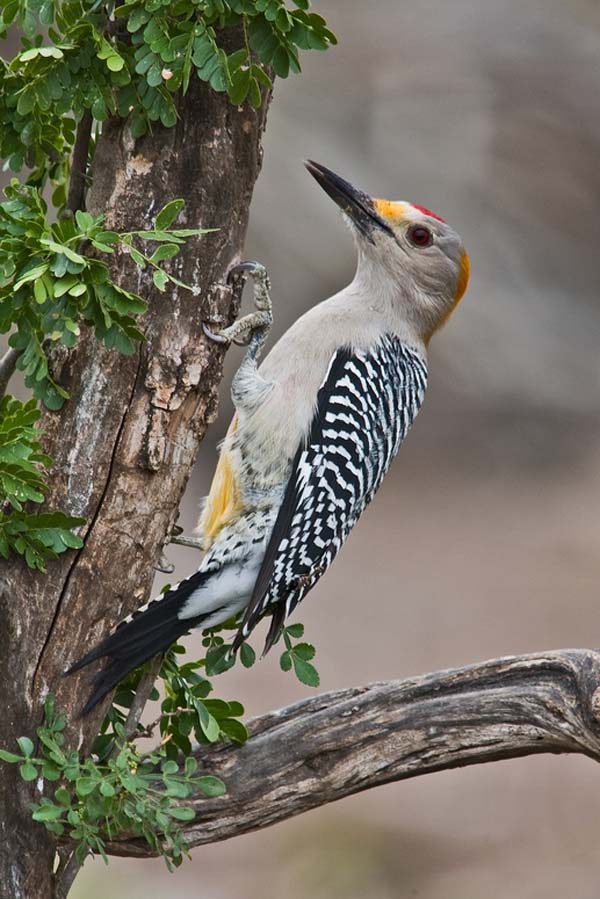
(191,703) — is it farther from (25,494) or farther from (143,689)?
(25,494)

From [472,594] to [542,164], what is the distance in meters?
3.83

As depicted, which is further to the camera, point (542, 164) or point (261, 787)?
point (542, 164)

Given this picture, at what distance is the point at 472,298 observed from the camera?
9.88 meters

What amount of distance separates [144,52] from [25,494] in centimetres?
110

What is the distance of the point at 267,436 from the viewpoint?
11.5ft

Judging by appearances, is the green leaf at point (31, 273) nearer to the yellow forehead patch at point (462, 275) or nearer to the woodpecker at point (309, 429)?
the woodpecker at point (309, 429)

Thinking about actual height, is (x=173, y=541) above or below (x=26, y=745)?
above

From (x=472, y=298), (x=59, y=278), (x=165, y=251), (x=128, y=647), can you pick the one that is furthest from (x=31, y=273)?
(x=472, y=298)

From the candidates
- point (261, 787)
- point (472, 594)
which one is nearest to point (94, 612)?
point (261, 787)

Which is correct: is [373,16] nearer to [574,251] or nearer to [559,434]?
[574,251]

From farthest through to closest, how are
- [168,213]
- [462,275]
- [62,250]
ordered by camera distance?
[462,275]
[168,213]
[62,250]

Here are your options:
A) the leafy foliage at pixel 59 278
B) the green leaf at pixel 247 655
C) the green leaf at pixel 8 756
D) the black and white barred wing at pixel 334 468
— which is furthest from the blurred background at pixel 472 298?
the leafy foliage at pixel 59 278

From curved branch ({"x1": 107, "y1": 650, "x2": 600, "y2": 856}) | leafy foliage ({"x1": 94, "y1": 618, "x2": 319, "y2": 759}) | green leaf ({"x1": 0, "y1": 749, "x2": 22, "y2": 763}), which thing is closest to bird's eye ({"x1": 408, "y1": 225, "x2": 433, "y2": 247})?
leafy foliage ({"x1": 94, "y1": 618, "x2": 319, "y2": 759})

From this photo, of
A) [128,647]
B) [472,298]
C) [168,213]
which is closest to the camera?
[168,213]
